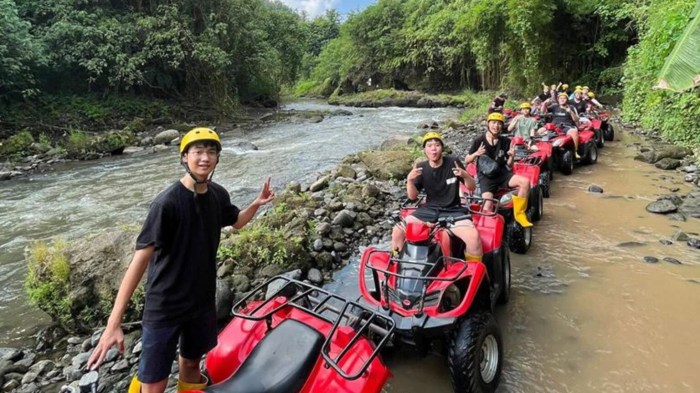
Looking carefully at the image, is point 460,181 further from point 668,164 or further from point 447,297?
point 668,164

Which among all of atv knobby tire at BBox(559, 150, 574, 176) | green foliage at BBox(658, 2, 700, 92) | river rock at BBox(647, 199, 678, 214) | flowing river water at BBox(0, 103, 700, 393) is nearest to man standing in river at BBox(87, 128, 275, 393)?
flowing river water at BBox(0, 103, 700, 393)

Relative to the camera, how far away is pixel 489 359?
10.3 feet

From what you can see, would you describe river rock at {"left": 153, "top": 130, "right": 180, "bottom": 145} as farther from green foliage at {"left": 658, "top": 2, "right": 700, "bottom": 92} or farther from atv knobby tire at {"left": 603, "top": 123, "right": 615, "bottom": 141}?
green foliage at {"left": 658, "top": 2, "right": 700, "bottom": 92}

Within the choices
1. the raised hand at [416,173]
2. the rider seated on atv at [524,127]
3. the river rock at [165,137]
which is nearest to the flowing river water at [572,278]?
the rider seated on atv at [524,127]

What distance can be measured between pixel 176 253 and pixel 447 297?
191cm

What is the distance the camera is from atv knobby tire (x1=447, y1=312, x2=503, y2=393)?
2.80 m

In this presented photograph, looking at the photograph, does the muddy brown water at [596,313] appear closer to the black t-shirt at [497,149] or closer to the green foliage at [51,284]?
the black t-shirt at [497,149]

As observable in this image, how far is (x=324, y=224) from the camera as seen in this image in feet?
19.5

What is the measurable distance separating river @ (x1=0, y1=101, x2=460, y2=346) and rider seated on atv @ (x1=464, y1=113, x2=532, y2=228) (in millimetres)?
4628

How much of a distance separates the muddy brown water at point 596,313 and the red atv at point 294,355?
1.13 meters

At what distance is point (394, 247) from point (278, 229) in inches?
86.5

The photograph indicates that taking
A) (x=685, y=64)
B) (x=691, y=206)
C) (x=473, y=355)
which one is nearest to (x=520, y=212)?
(x=473, y=355)

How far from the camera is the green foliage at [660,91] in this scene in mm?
8203

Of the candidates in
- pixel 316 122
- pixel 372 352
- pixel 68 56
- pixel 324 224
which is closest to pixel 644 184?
pixel 324 224
